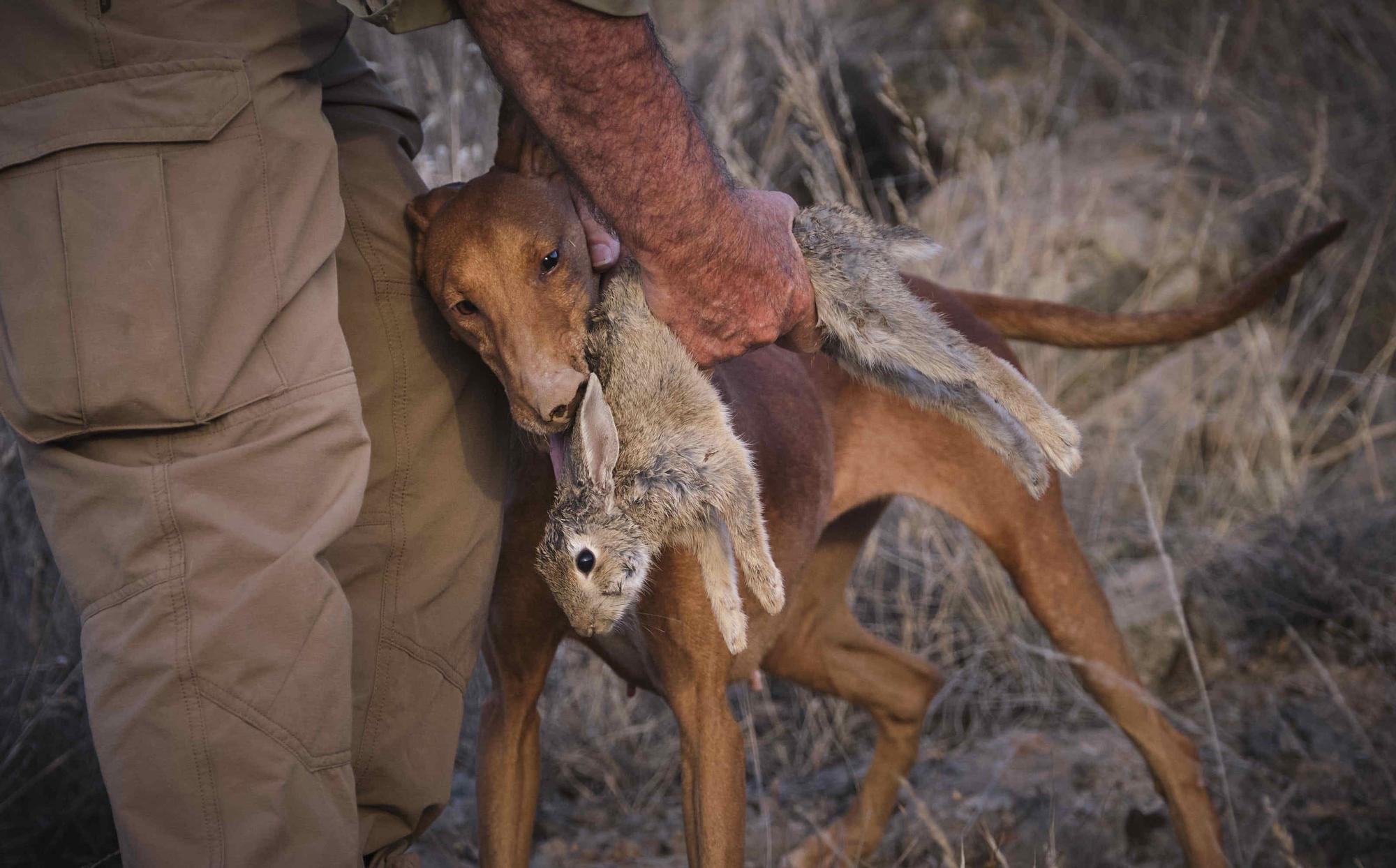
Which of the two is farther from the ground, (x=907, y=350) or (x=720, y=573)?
(x=907, y=350)

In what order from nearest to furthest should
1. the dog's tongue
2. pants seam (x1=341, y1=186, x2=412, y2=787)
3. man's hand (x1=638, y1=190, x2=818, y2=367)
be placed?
1. man's hand (x1=638, y1=190, x2=818, y2=367)
2. pants seam (x1=341, y1=186, x2=412, y2=787)
3. the dog's tongue

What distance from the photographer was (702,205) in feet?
6.10

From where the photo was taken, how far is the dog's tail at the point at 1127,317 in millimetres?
3277

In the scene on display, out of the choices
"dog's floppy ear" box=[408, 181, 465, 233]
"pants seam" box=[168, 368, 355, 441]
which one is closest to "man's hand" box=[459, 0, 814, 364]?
"pants seam" box=[168, 368, 355, 441]

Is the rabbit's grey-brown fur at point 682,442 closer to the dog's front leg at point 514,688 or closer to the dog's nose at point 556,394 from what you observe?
the dog's nose at point 556,394

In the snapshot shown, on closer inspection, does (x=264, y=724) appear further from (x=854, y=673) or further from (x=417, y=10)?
(x=854, y=673)

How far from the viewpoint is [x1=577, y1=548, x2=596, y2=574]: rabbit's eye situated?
2.18m

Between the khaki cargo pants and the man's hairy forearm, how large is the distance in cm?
41

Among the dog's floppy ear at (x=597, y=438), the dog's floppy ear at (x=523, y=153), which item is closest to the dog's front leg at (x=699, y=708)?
the dog's floppy ear at (x=597, y=438)

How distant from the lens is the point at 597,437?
208 centimetres

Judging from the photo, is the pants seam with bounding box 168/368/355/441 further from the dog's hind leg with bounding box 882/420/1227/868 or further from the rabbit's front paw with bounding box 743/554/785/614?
the dog's hind leg with bounding box 882/420/1227/868

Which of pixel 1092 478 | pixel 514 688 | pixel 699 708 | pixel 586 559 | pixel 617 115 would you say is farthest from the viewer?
pixel 1092 478

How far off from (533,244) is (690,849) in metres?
1.38

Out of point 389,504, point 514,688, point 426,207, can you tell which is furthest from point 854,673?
point 426,207
